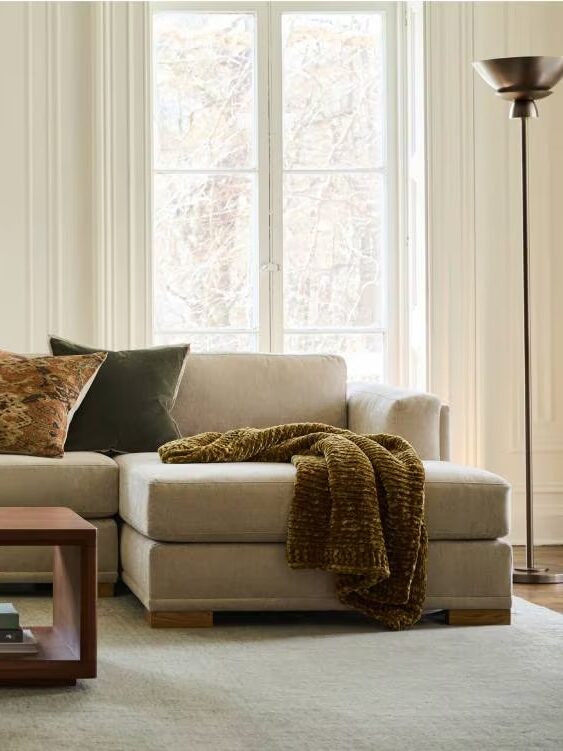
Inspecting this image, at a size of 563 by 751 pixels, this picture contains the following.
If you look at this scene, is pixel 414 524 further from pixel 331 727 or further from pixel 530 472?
pixel 530 472

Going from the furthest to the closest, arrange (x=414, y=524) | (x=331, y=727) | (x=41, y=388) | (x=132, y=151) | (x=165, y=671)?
(x=132, y=151), (x=41, y=388), (x=414, y=524), (x=165, y=671), (x=331, y=727)

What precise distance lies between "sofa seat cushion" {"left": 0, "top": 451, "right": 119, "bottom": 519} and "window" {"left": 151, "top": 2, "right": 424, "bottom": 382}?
5.74ft

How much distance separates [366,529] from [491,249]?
7.79 feet

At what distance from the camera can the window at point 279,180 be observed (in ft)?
17.8

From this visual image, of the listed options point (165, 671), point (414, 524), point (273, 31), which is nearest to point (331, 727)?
point (165, 671)

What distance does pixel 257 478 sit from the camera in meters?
3.34

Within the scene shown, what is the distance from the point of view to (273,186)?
5.45m

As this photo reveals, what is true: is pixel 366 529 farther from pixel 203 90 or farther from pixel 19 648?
pixel 203 90

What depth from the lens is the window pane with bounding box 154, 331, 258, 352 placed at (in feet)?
17.9

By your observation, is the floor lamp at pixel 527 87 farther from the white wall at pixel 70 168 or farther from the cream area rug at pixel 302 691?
the white wall at pixel 70 168

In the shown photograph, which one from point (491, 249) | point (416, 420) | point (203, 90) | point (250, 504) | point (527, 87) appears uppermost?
point (203, 90)

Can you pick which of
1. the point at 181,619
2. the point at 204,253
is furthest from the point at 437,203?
the point at 181,619

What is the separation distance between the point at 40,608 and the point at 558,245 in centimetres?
289

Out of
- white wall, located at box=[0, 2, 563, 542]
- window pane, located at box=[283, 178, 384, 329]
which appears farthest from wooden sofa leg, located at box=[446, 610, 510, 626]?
window pane, located at box=[283, 178, 384, 329]
